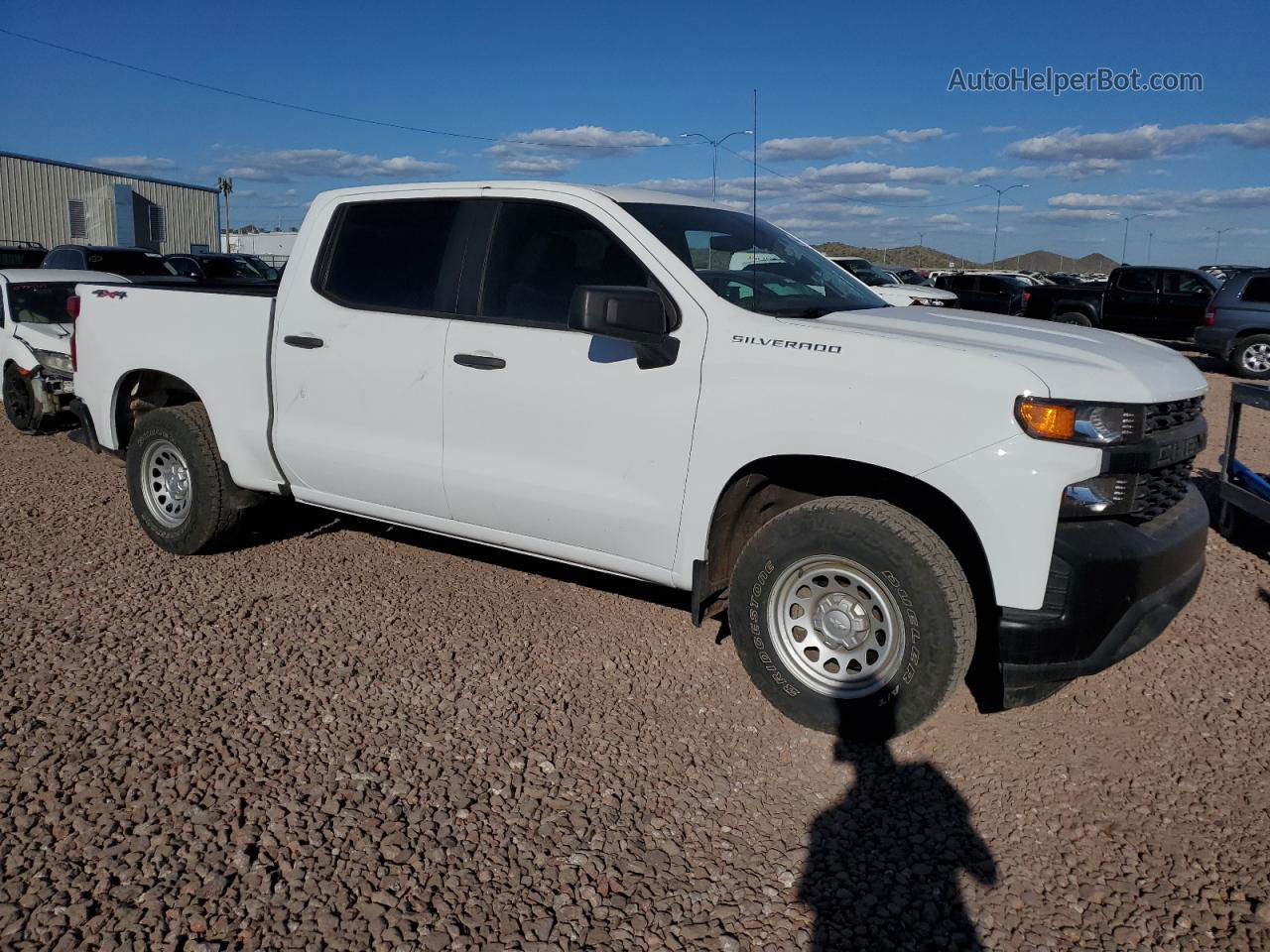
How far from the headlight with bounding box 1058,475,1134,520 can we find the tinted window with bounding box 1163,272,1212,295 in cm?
2005

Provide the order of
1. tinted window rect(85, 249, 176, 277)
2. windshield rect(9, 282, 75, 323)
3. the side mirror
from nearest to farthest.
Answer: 1. the side mirror
2. windshield rect(9, 282, 75, 323)
3. tinted window rect(85, 249, 176, 277)

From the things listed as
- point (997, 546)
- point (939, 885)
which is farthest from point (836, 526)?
point (939, 885)

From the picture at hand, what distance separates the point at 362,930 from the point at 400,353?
105 inches

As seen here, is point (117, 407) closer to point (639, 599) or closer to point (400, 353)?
point (400, 353)

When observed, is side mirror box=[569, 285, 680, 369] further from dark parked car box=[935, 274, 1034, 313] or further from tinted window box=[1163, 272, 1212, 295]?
dark parked car box=[935, 274, 1034, 313]

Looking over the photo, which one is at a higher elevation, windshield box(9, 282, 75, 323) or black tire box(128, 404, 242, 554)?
windshield box(9, 282, 75, 323)

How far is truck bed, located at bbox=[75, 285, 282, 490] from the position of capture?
5.42 m

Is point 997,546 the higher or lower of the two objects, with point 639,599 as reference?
higher

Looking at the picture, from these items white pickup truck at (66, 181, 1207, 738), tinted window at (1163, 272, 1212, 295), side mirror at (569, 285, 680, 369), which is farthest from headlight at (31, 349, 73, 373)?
tinted window at (1163, 272, 1212, 295)

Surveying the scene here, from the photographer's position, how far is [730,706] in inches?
172

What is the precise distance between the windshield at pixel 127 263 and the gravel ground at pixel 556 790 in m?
13.6

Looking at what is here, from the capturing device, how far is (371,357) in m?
4.94

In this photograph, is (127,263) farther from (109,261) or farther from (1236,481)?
(1236,481)

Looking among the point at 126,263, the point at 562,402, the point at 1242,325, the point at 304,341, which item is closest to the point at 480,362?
the point at 562,402
